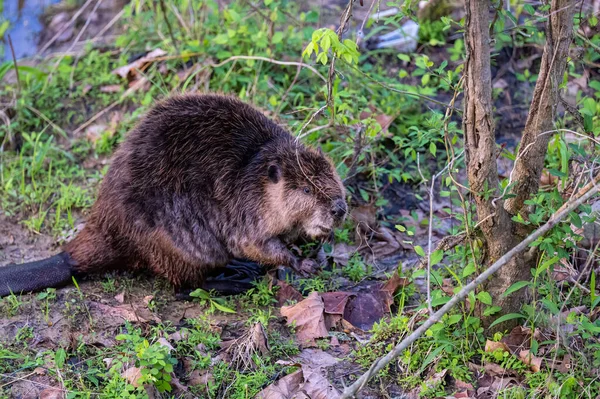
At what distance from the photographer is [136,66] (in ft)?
15.9

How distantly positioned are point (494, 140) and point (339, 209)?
3.06 feet

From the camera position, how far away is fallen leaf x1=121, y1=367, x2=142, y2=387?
2.72 meters

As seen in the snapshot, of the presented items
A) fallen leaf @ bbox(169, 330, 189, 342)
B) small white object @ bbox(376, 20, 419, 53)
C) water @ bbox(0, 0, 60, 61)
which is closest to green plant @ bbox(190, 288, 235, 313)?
fallen leaf @ bbox(169, 330, 189, 342)

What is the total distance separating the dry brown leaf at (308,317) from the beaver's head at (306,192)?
36 cm

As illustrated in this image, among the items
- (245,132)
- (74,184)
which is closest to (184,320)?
(245,132)

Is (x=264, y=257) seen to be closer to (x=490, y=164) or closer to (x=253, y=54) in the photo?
(x=490, y=164)

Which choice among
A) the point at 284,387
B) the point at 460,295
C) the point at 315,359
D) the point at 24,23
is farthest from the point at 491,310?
the point at 24,23

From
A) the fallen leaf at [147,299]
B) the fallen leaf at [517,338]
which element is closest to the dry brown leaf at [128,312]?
the fallen leaf at [147,299]

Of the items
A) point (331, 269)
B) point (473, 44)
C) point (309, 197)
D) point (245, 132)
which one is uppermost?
point (473, 44)

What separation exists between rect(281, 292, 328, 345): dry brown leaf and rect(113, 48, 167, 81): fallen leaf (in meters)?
2.18

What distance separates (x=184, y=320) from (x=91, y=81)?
2.17m

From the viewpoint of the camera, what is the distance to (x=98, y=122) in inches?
187

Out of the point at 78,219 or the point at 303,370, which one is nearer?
the point at 303,370

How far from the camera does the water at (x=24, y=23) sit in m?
5.95
